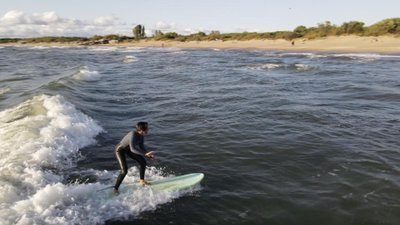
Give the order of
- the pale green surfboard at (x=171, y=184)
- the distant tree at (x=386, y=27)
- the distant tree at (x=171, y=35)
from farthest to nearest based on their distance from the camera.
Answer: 1. the distant tree at (x=171, y=35)
2. the distant tree at (x=386, y=27)
3. the pale green surfboard at (x=171, y=184)

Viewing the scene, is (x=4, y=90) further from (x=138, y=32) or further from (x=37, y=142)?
(x=138, y=32)

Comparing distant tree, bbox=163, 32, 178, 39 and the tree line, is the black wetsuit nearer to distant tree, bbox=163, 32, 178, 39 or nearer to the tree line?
the tree line

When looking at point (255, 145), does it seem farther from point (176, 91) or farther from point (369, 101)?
point (176, 91)

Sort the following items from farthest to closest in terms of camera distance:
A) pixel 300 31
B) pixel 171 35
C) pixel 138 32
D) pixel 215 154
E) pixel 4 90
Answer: pixel 138 32
pixel 171 35
pixel 300 31
pixel 4 90
pixel 215 154

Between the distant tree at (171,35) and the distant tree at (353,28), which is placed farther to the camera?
the distant tree at (171,35)

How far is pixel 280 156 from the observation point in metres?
13.1

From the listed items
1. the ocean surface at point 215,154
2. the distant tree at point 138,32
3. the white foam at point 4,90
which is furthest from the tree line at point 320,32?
the white foam at point 4,90

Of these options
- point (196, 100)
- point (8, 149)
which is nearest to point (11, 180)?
point (8, 149)

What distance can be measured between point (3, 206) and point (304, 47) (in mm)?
63658

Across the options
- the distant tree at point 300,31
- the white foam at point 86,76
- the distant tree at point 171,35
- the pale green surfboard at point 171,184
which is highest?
the distant tree at point 300,31

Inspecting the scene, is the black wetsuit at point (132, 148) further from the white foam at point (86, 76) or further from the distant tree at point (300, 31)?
the distant tree at point (300, 31)

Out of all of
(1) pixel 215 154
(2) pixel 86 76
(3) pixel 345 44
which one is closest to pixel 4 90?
(2) pixel 86 76

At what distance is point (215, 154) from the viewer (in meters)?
13.5

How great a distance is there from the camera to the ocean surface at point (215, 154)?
9398mm
